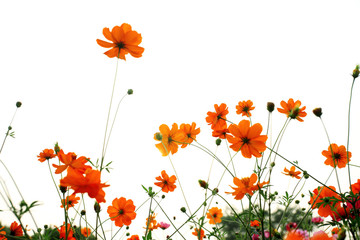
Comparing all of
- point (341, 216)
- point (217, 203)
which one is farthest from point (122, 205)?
point (217, 203)

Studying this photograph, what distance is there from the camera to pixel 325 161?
1.94 metres

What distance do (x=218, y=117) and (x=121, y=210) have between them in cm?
112

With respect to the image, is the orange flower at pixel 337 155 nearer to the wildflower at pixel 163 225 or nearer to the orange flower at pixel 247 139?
the orange flower at pixel 247 139

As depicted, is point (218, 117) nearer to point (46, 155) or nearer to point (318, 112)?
point (318, 112)

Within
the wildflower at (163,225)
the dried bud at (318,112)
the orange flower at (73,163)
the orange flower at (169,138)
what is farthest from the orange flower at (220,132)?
the wildflower at (163,225)

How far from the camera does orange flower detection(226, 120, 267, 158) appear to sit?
136cm

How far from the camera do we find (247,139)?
1.41m

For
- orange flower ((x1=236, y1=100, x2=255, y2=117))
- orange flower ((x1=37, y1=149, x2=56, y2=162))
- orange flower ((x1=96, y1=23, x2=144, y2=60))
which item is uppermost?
orange flower ((x1=236, y1=100, x2=255, y2=117))

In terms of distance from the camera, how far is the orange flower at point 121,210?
6.25 feet

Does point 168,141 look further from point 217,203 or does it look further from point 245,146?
point 217,203

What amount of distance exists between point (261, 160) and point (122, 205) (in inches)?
46.4

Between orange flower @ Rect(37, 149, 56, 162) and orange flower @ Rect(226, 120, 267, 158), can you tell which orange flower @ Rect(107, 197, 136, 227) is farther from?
orange flower @ Rect(226, 120, 267, 158)

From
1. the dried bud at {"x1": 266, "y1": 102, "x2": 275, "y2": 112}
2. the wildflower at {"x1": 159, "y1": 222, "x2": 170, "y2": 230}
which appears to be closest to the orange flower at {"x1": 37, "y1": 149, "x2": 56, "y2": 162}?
the dried bud at {"x1": 266, "y1": 102, "x2": 275, "y2": 112}

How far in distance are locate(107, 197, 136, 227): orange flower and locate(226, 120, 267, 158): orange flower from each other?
105 centimetres
